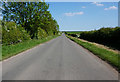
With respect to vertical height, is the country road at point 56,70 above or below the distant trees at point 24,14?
below

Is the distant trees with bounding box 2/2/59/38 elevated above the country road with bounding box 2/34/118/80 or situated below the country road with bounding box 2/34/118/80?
above

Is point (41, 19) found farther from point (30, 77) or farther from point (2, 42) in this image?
point (30, 77)

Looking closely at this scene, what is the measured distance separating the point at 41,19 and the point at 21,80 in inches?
1326

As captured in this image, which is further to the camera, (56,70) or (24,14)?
(24,14)

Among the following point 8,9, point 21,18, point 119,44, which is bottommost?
point 119,44

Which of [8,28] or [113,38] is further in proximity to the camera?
[113,38]

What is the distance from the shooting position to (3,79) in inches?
219

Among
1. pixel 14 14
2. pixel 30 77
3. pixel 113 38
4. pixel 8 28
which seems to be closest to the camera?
pixel 30 77

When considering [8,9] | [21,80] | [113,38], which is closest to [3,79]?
[21,80]

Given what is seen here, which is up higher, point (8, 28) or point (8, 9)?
point (8, 9)

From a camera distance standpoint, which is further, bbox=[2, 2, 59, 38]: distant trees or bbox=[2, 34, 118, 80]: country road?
bbox=[2, 2, 59, 38]: distant trees

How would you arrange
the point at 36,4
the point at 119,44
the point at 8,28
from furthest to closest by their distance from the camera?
Answer: 1. the point at 36,4
2. the point at 119,44
3. the point at 8,28

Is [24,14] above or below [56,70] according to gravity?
above

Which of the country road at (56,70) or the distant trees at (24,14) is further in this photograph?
the distant trees at (24,14)
